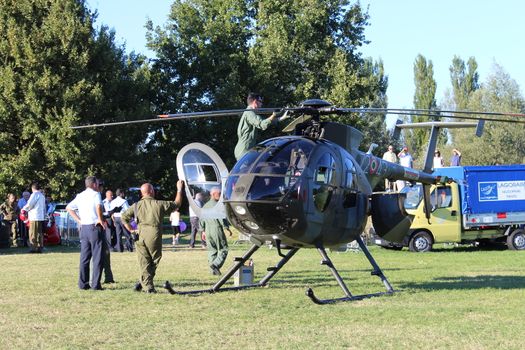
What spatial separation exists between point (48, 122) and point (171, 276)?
2006 cm

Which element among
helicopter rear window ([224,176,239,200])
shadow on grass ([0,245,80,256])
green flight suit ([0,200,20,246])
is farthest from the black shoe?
green flight suit ([0,200,20,246])

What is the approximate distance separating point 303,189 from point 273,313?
186cm

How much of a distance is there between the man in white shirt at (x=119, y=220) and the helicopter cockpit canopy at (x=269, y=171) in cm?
1146

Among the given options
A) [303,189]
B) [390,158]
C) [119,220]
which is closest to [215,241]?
[303,189]

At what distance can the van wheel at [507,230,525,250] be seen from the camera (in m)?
24.2

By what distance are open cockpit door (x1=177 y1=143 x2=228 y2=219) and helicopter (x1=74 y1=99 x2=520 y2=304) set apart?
0.02 meters

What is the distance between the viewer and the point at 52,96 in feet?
110

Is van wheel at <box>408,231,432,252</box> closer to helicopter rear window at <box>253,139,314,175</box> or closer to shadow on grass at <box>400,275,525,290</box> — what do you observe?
shadow on grass at <box>400,275,525,290</box>

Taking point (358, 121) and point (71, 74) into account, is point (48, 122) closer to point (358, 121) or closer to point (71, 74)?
point (71, 74)

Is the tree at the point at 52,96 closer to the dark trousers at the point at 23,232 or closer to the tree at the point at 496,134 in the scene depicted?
the dark trousers at the point at 23,232

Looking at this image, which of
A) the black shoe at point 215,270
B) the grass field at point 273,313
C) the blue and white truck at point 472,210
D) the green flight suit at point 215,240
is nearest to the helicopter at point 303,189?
the grass field at point 273,313

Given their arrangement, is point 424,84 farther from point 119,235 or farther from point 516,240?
point 119,235

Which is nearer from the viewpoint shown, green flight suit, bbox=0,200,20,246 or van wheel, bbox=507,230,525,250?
van wheel, bbox=507,230,525,250

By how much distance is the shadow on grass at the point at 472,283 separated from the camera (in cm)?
1290
